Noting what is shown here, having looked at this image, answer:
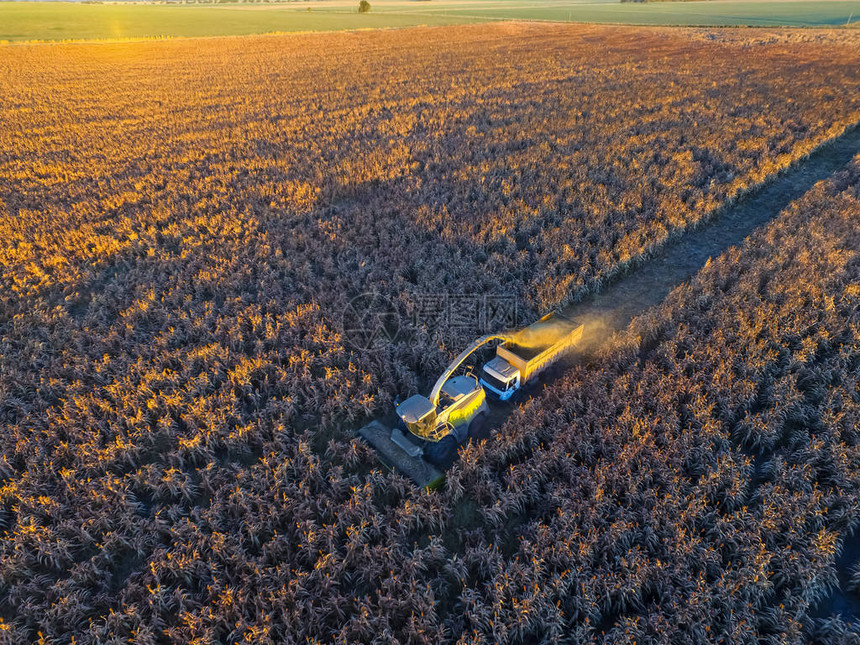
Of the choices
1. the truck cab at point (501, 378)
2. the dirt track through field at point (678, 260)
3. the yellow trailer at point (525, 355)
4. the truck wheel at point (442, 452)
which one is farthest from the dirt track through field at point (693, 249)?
the truck wheel at point (442, 452)

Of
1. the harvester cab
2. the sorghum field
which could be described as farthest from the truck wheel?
the sorghum field

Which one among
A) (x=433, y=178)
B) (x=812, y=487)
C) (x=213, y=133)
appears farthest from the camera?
(x=213, y=133)

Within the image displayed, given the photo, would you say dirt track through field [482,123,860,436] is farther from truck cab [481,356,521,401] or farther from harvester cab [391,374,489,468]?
harvester cab [391,374,489,468]

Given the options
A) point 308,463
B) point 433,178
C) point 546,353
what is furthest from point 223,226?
point 546,353

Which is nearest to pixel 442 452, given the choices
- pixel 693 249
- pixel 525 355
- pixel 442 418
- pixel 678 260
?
pixel 442 418

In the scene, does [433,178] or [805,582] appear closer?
[805,582]

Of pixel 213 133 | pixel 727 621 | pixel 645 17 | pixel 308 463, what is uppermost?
pixel 645 17

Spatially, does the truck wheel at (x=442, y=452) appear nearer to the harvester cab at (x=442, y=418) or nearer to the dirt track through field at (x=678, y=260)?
the harvester cab at (x=442, y=418)

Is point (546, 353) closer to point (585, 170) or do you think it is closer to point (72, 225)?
point (585, 170)
